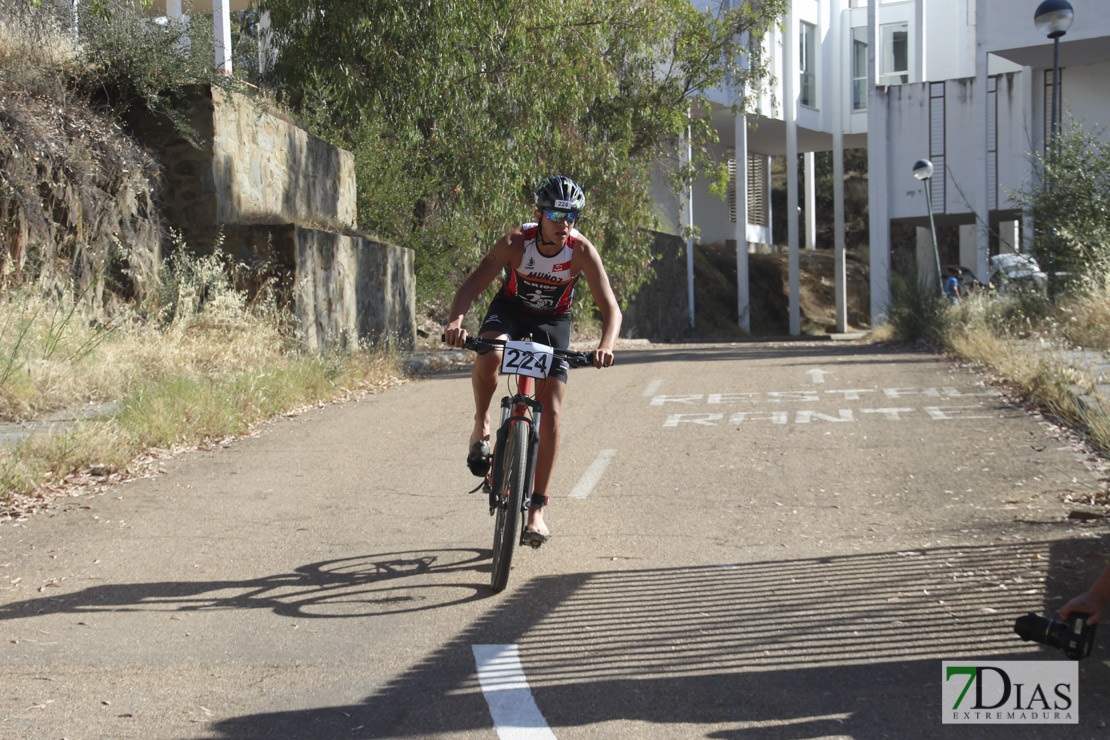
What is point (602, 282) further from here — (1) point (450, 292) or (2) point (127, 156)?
(1) point (450, 292)

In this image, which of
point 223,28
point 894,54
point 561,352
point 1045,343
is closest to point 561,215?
point 561,352

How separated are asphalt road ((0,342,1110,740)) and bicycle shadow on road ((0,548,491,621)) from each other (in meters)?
0.02

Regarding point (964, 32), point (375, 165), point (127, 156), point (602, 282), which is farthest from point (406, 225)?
point (964, 32)

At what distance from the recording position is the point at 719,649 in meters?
4.59

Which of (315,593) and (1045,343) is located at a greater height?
(1045,343)

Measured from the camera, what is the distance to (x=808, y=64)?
40.0m

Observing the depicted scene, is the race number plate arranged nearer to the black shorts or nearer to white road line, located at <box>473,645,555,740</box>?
the black shorts

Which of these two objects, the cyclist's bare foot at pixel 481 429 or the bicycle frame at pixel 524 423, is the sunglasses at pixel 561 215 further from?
the cyclist's bare foot at pixel 481 429

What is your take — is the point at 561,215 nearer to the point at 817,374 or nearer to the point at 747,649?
the point at 747,649

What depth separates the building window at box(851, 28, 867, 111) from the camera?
4116 cm

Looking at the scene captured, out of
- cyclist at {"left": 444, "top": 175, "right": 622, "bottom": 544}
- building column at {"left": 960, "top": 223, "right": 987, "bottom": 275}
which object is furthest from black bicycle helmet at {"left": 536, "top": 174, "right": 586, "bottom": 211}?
building column at {"left": 960, "top": 223, "right": 987, "bottom": 275}

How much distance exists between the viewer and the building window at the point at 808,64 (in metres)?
39.8

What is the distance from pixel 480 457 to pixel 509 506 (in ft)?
2.65

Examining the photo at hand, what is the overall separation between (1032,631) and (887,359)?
52.0 feet
